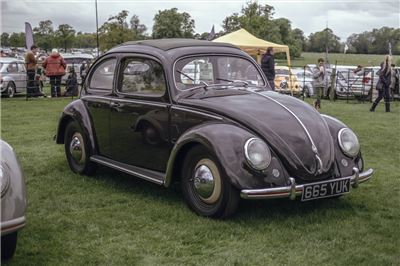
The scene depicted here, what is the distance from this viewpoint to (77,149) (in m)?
6.83

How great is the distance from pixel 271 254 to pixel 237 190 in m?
0.78

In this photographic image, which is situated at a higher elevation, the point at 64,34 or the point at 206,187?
the point at 64,34

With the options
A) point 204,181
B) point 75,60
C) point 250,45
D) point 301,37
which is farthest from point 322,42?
point 204,181

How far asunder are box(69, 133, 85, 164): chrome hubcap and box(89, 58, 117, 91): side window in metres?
0.69

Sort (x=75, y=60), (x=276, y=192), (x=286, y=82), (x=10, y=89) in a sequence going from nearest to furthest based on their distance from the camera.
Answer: (x=276, y=192) < (x=10, y=89) < (x=286, y=82) < (x=75, y=60)

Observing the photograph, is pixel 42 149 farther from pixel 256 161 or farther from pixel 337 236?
pixel 337 236

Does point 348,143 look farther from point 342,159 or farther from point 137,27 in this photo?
point 137,27

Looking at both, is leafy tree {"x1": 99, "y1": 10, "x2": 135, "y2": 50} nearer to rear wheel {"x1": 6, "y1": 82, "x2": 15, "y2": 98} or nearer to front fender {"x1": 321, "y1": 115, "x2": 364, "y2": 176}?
rear wheel {"x1": 6, "y1": 82, "x2": 15, "y2": 98}

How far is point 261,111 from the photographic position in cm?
510

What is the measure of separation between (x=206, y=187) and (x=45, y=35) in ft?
226

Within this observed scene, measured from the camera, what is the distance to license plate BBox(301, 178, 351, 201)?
4738 mm

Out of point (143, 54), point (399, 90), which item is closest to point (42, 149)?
point (143, 54)

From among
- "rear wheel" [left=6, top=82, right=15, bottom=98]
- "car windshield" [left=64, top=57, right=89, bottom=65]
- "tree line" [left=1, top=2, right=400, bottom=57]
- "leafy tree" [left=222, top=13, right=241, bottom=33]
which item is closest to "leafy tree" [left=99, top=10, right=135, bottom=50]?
"tree line" [left=1, top=2, right=400, bottom=57]

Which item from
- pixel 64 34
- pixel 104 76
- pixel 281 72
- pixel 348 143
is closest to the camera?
pixel 348 143
